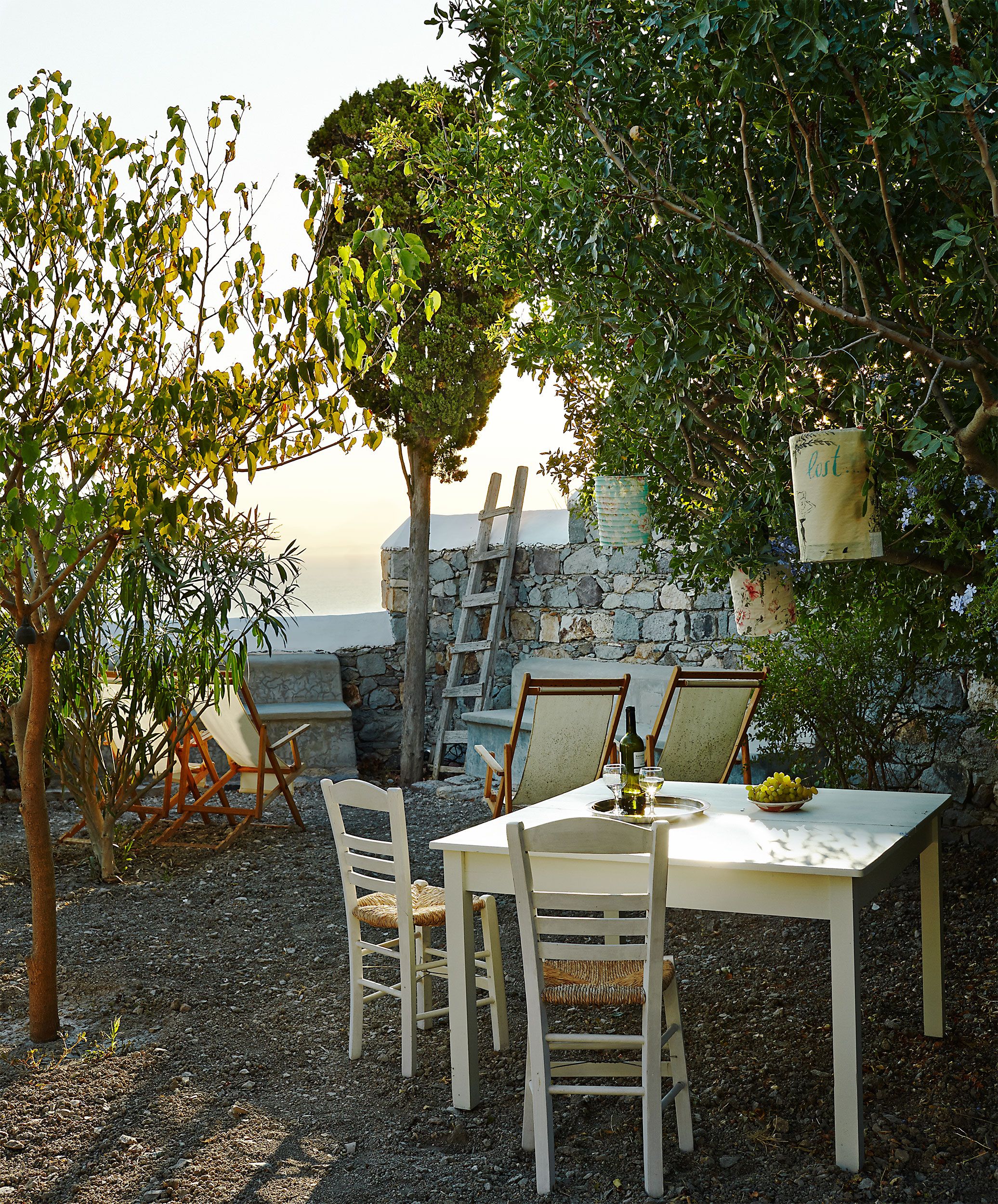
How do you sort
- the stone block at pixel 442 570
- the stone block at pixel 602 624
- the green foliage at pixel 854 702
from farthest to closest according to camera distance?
the stone block at pixel 442 570
the stone block at pixel 602 624
the green foliage at pixel 854 702

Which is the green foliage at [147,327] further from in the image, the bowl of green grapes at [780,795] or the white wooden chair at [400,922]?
the bowl of green grapes at [780,795]

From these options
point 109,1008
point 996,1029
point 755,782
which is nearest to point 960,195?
point 996,1029

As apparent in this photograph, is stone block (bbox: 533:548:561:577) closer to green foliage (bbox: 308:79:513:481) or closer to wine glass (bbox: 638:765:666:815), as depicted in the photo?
green foliage (bbox: 308:79:513:481)

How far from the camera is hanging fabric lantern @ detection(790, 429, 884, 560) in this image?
2.32 m

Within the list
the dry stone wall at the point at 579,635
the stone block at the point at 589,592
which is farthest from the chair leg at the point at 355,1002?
the stone block at the point at 589,592

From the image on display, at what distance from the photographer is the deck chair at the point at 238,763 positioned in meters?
5.86

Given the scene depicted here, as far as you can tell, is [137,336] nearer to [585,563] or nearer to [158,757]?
[158,757]

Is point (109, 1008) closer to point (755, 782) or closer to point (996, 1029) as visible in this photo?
point (996, 1029)

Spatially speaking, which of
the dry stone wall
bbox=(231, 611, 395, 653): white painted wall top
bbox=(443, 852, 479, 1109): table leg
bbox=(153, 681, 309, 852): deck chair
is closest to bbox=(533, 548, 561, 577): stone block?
the dry stone wall

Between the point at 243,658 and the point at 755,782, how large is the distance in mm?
3344

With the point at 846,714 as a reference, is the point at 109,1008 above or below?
below

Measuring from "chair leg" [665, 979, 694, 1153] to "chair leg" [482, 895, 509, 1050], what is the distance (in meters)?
0.68

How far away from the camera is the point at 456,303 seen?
7543 millimetres

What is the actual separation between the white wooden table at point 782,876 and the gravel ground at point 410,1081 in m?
0.17
